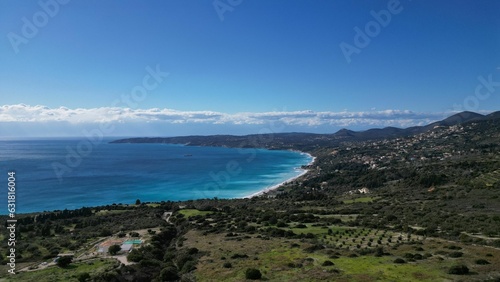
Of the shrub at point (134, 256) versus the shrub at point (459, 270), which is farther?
the shrub at point (134, 256)

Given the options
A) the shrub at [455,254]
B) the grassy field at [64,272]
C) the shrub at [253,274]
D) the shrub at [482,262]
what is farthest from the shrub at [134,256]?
the shrub at [482,262]

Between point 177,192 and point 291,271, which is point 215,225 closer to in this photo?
point 291,271

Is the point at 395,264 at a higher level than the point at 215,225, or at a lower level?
higher

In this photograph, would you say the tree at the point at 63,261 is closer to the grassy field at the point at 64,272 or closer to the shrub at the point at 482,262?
the grassy field at the point at 64,272

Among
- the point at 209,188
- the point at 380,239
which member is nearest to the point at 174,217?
the point at 380,239

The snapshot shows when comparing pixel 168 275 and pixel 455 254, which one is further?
pixel 168 275

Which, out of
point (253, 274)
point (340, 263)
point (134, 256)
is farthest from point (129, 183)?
point (340, 263)

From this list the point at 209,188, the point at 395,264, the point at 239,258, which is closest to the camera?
the point at 395,264

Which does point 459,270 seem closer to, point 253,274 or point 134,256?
point 253,274
